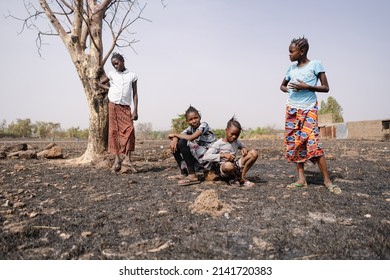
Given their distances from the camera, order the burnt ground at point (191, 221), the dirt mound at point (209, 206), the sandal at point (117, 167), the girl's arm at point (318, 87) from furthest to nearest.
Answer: the sandal at point (117, 167) → the girl's arm at point (318, 87) → the dirt mound at point (209, 206) → the burnt ground at point (191, 221)

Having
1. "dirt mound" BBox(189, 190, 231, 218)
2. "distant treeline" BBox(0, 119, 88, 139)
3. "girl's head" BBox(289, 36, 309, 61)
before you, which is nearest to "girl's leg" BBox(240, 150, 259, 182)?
"dirt mound" BBox(189, 190, 231, 218)

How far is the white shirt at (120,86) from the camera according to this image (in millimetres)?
4719

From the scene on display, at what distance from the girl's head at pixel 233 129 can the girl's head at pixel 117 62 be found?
7.21 ft

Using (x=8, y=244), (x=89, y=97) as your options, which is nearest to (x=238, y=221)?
(x=8, y=244)

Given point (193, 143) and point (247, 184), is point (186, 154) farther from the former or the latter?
point (247, 184)

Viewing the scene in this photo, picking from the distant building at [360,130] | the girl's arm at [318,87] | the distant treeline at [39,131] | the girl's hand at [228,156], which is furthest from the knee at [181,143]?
the distant treeline at [39,131]

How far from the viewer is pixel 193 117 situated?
12.0 ft

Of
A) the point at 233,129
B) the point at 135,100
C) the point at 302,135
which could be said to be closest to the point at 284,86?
the point at 302,135

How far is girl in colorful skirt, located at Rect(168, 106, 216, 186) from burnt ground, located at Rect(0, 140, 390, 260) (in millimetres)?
243

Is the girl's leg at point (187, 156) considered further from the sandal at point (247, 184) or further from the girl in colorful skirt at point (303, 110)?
the girl in colorful skirt at point (303, 110)

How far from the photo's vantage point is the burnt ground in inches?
69.9

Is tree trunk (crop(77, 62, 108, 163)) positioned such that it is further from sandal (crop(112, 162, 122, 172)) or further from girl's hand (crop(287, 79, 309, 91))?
girl's hand (crop(287, 79, 309, 91))

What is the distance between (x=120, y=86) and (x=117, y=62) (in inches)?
14.9

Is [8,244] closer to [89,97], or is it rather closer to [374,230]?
[374,230]
